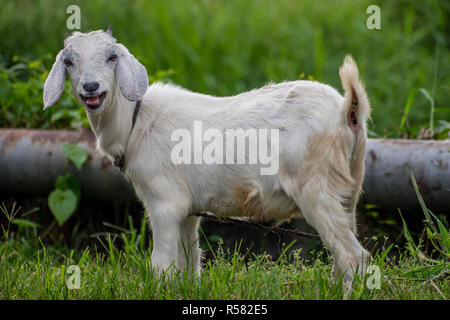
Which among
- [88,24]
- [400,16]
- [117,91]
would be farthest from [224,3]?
[117,91]

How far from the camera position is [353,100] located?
3.42 meters

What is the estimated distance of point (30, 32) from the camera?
810 cm

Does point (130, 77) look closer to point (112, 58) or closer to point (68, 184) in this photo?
point (112, 58)

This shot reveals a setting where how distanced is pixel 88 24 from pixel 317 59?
2.75 m

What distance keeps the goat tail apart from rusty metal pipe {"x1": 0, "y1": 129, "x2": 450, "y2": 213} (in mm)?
1206

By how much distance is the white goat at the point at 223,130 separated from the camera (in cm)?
339

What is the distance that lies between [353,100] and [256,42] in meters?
4.63

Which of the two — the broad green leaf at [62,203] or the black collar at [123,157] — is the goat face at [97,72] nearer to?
the black collar at [123,157]

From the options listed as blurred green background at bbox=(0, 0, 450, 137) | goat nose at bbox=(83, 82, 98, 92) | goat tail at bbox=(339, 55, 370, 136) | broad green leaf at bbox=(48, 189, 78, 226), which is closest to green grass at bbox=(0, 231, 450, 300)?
goat tail at bbox=(339, 55, 370, 136)

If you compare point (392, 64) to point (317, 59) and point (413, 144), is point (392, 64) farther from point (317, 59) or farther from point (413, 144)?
point (413, 144)

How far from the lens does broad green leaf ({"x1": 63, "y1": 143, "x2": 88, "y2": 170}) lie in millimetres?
5058

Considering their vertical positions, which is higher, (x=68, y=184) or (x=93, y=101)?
(x=93, y=101)

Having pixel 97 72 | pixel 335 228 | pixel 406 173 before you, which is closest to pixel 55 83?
pixel 97 72

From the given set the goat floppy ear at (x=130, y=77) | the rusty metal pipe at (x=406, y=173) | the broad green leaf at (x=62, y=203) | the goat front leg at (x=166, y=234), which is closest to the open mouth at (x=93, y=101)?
the goat floppy ear at (x=130, y=77)
